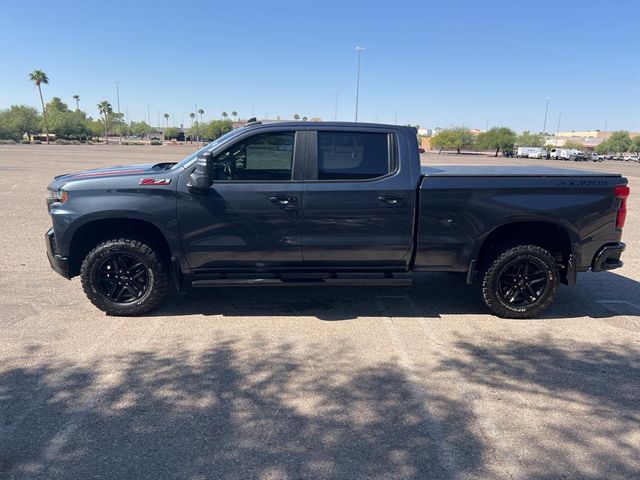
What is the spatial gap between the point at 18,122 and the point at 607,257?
124936 millimetres

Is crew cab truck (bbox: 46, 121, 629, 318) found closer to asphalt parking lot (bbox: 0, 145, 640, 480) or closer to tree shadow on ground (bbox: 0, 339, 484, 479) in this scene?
asphalt parking lot (bbox: 0, 145, 640, 480)

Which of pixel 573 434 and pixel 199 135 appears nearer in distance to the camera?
pixel 573 434

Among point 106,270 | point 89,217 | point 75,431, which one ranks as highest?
point 89,217

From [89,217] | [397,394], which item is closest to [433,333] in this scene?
[397,394]

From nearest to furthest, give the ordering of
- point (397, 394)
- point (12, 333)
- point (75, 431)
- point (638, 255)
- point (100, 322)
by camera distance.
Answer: point (75, 431)
point (397, 394)
point (12, 333)
point (100, 322)
point (638, 255)

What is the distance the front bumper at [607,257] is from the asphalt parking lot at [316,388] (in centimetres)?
57

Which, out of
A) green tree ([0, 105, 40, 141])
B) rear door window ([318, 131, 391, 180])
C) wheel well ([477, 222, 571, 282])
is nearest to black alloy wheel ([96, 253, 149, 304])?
rear door window ([318, 131, 391, 180])

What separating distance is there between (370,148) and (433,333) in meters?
1.94

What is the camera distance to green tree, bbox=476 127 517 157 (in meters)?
95.7

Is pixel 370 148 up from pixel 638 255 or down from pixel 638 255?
up

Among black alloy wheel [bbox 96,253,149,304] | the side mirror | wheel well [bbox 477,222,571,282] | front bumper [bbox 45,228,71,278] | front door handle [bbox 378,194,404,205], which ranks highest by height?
the side mirror

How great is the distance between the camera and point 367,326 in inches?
189

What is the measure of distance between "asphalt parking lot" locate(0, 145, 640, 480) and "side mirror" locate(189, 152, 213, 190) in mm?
1386

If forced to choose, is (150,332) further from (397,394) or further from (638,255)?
(638,255)
